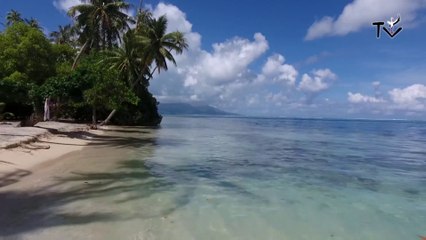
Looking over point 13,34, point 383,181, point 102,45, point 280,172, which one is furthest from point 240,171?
point 102,45

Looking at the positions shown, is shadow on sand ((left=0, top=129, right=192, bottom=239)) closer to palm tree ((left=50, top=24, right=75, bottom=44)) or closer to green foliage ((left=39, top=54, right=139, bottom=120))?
green foliage ((left=39, top=54, right=139, bottom=120))

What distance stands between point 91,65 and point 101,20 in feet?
49.0

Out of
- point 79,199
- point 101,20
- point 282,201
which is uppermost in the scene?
point 101,20

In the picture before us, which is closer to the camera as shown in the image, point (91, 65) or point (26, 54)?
point (91, 65)

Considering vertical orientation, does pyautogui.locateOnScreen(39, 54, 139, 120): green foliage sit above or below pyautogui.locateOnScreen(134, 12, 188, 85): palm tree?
below

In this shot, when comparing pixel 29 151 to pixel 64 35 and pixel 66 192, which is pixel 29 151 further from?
pixel 64 35

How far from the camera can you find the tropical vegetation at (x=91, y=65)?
24.2 metres

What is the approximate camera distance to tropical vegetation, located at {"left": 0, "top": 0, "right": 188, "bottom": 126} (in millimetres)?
24197

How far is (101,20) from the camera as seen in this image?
37438 mm

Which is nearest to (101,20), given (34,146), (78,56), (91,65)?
(78,56)

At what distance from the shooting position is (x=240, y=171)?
1364 cm

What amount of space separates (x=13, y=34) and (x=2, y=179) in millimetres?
25196

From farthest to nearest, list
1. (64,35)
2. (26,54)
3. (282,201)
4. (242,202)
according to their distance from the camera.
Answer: (64,35) → (26,54) → (282,201) → (242,202)

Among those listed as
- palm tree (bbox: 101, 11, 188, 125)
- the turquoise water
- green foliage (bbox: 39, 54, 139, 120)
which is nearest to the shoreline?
green foliage (bbox: 39, 54, 139, 120)
